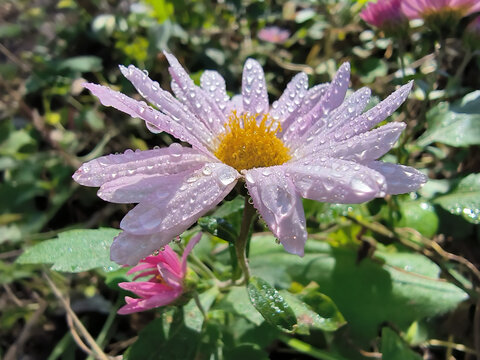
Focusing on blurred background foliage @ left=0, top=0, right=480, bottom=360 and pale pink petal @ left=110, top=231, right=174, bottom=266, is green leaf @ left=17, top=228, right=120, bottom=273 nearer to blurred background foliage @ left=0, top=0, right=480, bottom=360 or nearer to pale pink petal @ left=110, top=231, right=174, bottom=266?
blurred background foliage @ left=0, top=0, right=480, bottom=360

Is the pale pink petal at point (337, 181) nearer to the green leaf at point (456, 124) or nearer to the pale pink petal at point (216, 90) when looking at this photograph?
the pale pink petal at point (216, 90)

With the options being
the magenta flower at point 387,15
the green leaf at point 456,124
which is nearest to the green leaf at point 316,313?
the green leaf at point 456,124

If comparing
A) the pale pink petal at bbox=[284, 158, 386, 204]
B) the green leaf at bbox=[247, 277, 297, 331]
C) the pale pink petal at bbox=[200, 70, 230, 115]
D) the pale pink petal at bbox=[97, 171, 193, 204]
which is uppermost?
the pale pink petal at bbox=[97, 171, 193, 204]

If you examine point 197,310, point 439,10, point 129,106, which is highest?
point 129,106

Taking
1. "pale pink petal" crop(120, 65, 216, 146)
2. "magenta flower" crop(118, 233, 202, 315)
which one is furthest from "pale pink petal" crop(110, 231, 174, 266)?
"pale pink petal" crop(120, 65, 216, 146)

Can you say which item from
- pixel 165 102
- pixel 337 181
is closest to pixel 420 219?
pixel 337 181

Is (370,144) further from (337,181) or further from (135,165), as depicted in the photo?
(135,165)

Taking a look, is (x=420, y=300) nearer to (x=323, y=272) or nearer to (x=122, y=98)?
(x=323, y=272)

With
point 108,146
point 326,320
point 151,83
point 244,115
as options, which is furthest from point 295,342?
point 108,146
